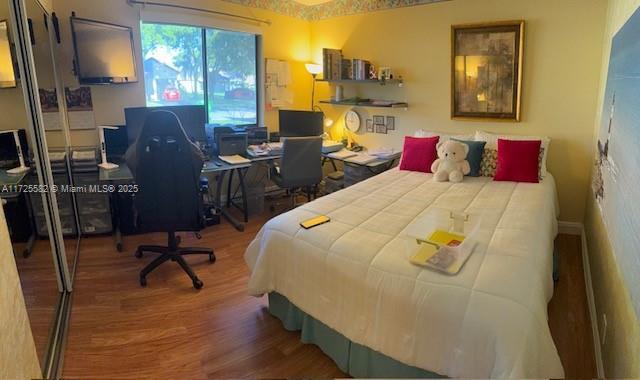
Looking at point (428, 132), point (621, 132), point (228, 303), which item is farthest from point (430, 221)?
point (428, 132)

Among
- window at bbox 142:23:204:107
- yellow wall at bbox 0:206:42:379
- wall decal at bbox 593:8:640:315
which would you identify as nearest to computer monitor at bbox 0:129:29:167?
yellow wall at bbox 0:206:42:379

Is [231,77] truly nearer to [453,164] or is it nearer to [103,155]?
[103,155]

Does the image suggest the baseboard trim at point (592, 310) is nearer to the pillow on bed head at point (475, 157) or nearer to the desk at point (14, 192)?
the pillow on bed head at point (475, 157)

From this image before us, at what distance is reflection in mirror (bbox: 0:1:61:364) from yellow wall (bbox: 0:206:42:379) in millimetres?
288

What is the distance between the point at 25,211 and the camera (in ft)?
6.45

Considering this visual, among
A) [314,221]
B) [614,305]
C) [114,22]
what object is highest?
[114,22]

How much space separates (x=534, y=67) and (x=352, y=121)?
2006 mm

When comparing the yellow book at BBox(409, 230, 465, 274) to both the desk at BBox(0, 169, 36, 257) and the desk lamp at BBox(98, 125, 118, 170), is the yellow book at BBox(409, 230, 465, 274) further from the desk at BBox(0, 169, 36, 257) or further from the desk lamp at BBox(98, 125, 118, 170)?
the desk lamp at BBox(98, 125, 118, 170)

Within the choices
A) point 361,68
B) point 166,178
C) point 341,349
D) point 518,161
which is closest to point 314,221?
point 341,349

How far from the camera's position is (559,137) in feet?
11.2

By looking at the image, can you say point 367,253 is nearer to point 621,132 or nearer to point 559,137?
point 621,132

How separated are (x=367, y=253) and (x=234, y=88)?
10.7ft

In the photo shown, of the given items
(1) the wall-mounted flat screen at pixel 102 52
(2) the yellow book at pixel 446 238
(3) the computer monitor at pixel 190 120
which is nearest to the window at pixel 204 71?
(1) the wall-mounted flat screen at pixel 102 52

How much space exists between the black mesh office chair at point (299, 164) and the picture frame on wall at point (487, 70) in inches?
57.3
